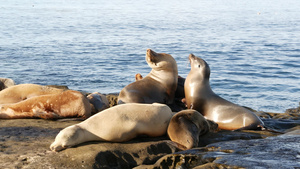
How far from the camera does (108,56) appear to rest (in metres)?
18.9

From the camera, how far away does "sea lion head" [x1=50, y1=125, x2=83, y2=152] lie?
15.6 feet

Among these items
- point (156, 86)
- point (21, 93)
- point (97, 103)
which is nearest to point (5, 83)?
point (21, 93)

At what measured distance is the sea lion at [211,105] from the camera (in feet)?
22.1

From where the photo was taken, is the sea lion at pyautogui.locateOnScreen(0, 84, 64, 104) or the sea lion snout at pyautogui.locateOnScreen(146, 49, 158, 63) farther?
the sea lion snout at pyautogui.locateOnScreen(146, 49, 158, 63)

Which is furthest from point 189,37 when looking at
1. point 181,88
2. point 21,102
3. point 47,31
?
point 21,102

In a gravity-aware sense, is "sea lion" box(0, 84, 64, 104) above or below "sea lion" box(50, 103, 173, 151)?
below

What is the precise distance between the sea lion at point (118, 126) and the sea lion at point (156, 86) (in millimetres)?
1762

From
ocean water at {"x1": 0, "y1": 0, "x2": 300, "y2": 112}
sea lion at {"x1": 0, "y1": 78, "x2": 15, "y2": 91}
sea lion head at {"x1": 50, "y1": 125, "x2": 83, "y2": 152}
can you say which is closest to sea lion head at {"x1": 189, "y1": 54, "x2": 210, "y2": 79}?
sea lion head at {"x1": 50, "y1": 125, "x2": 83, "y2": 152}

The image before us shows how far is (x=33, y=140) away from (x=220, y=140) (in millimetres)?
2487

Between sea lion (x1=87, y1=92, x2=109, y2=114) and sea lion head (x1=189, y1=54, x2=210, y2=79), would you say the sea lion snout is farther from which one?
sea lion (x1=87, y1=92, x2=109, y2=114)

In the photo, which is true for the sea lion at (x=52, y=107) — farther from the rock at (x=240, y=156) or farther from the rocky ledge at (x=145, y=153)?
the rock at (x=240, y=156)

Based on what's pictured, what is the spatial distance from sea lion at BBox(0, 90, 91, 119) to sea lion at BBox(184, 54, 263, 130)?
2.02 meters

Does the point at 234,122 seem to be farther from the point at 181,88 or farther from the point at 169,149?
the point at 169,149

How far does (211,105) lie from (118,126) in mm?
2572
